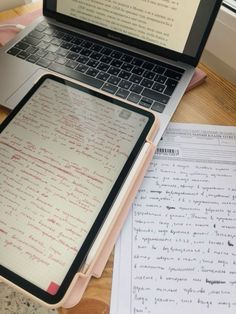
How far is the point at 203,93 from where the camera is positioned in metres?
0.63

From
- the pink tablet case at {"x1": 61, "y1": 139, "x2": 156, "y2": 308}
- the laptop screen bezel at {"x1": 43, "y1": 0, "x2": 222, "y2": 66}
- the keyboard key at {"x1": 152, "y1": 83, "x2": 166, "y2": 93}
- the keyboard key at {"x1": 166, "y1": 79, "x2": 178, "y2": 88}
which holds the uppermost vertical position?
the laptop screen bezel at {"x1": 43, "y1": 0, "x2": 222, "y2": 66}

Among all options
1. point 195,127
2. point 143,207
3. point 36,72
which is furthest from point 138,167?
point 36,72

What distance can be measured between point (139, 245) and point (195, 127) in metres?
0.23

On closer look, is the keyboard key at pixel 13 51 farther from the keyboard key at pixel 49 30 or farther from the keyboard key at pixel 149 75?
the keyboard key at pixel 149 75

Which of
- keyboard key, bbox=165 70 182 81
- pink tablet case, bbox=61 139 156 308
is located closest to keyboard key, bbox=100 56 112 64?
keyboard key, bbox=165 70 182 81

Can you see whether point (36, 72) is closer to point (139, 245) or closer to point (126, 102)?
point (126, 102)

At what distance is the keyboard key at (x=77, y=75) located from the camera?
0.60 metres

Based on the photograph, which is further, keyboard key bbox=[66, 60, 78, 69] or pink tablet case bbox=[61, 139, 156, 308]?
keyboard key bbox=[66, 60, 78, 69]

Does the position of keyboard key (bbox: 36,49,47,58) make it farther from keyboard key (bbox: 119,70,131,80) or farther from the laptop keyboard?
keyboard key (bbox: 119,70,131,80)

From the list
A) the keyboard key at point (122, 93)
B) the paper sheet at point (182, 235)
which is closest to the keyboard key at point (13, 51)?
the keyboard key at point (122, 93)

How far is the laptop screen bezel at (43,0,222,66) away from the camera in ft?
1.87

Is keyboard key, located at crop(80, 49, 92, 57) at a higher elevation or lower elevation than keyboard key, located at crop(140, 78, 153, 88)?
higher

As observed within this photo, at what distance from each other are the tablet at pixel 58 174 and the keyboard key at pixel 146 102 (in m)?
0.05

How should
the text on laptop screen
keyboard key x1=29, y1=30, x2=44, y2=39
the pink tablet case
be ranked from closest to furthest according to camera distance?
the pink tablet case
the text on laptop screen
keyboard key x1=29, y1=30, x2=44, y2=39
